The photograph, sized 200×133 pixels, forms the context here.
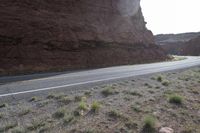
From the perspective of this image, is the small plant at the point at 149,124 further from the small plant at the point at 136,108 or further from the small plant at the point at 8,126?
the small plant at the point at 8,126

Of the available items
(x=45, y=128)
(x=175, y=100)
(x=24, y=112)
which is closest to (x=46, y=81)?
(x=24, y=112)

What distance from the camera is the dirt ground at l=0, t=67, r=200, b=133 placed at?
6281 mm

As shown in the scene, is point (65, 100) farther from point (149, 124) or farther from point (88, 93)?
point (149, 124)

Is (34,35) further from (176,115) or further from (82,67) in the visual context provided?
(176,115)

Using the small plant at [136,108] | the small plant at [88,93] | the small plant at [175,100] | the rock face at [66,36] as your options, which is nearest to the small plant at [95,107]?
the small plant at [136,108]

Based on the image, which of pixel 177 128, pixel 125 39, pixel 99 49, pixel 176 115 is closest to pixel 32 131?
pixel 177 128

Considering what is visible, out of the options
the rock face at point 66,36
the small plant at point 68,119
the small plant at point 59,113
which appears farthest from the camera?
the rock face at point 66,36

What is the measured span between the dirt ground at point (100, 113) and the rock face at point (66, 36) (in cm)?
1235

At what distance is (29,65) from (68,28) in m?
7.71

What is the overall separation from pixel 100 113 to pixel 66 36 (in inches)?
781

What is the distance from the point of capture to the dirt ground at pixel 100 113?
20.6 feet

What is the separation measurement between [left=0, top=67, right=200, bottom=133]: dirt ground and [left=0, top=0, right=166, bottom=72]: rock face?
40.5ft

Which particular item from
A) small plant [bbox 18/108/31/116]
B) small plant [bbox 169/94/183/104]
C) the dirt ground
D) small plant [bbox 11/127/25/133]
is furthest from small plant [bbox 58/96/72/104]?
small plant [bbox 169/94/183/104]

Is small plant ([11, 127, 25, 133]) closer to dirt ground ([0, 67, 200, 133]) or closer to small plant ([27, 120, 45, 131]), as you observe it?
dirt ground ([0, 67, 200, 133])
